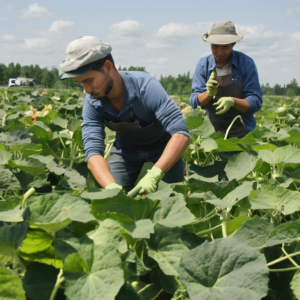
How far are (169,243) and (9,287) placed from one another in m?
0.43

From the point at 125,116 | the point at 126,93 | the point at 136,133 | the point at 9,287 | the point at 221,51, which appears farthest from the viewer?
the point at 221,51

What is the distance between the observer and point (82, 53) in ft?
6.47

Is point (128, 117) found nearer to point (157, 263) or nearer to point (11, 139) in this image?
point (11, 139)

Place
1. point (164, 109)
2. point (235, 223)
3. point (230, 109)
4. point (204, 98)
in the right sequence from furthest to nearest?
1. point (230, 109)
2. point (204, 98)
3. point (164, 109)
4. point (235, 223)

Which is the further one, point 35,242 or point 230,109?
point 230,109

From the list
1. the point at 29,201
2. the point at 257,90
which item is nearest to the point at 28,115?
the point at 257,90

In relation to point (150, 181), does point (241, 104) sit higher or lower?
higher

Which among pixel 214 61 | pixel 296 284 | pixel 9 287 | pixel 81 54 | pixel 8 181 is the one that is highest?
pixel 214 61

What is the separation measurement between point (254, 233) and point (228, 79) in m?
2.71

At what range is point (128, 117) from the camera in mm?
2445

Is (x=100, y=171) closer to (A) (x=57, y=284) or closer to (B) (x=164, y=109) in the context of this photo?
(B) (x=164, y=109)

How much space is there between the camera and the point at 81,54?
197 centimetres

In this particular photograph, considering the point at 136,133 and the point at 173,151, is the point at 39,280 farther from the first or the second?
the point at 136,133

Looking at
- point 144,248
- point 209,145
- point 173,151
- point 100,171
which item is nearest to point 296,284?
point 144,248
